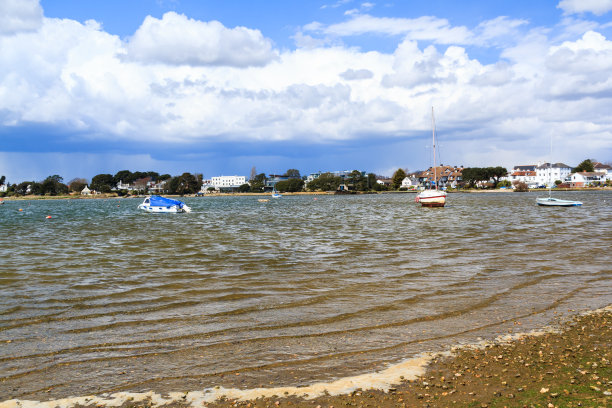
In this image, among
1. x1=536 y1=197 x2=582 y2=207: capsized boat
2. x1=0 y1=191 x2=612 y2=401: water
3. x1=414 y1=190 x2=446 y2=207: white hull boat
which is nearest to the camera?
x1=0 y1=191 x2=612 y2=401: water

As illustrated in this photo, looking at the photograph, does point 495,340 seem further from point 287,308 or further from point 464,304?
point 287,308

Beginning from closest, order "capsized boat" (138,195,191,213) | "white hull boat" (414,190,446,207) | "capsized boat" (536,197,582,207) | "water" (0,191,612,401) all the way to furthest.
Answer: "water" (0,191,612,401), "capsized boat" (536,197,582,207), "white hull boat" (414,190,446,207), "capsized boat" (138,195,191,213)

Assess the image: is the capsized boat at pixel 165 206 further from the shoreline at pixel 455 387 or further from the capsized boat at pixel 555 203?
the shoreline at pixel 455 387

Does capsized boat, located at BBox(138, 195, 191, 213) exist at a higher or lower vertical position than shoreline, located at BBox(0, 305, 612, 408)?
higher

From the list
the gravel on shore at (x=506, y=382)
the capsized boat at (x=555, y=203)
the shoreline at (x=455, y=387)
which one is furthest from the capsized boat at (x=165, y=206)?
the gravel on shore at (x=506, y=382)

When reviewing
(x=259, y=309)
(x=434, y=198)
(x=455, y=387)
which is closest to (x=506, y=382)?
(x=455, y=387)

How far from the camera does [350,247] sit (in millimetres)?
24125

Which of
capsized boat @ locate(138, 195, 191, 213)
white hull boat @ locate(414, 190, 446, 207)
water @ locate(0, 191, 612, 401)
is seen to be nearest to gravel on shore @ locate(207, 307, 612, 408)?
water @ locate(0, 191, 612, 401)

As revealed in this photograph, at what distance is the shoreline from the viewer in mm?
5684

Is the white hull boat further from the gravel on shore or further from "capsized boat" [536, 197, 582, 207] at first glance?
the gravel on shore

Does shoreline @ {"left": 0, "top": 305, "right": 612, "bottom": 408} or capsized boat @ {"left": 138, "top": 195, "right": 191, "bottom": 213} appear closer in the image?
shoreline @ {"left": 0, "top": 305, "right": 612, "bottom": 408}

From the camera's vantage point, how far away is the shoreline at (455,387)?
5.68 m

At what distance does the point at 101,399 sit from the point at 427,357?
5.16 metres

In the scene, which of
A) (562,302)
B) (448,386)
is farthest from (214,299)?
(562,302)
